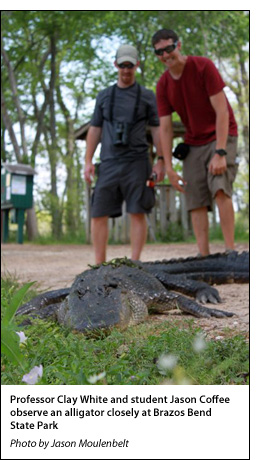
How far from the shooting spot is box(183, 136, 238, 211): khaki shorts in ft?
16.2

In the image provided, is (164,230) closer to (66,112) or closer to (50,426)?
(66,112)

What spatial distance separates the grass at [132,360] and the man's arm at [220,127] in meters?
2.76

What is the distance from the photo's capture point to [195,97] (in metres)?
4.88

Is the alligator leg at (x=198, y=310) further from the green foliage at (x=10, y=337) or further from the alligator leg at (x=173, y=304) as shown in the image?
the green foliage at (x=10, y=337)

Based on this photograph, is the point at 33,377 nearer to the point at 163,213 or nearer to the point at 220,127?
the point at 220,127

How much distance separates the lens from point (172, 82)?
4867 millimetres

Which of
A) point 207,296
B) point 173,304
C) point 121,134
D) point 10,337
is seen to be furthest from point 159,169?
point 10,337

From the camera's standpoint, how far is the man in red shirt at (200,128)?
474 centimetres

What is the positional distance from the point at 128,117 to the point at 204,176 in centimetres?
99

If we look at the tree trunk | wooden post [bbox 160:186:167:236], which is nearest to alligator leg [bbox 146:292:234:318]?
wooden post [bbox 160:186:167:236]

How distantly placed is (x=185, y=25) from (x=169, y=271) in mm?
12461

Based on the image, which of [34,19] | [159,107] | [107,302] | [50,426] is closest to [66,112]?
[34,19]

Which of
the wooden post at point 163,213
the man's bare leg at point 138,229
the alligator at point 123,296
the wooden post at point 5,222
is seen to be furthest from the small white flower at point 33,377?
the wooden post at point 5,222

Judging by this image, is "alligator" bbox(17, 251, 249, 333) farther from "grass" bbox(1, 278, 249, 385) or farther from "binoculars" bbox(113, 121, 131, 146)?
"binoculars" bbox(113, 121, 131, 146)
